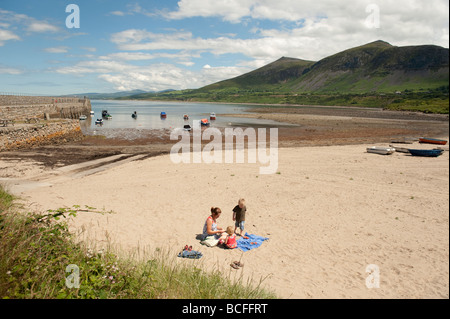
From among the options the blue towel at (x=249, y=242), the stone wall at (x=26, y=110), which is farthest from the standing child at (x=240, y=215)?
the stone wall at (x=26, y=110)

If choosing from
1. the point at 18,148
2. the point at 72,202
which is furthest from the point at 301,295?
the point at 18,148

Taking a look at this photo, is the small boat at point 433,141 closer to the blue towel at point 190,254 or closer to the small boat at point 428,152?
the small boat at point 428,152

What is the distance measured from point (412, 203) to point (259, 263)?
7.66 metres

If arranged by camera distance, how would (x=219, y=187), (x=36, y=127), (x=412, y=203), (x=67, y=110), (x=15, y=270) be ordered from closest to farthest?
(x=15, y=270)
(x=412, y=203)
(x=219, y=187)
(x=36, y=127)
(x=67, y=110)

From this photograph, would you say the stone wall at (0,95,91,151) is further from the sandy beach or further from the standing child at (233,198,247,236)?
the standing child at (233,198,247,236)

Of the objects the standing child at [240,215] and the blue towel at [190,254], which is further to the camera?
the standing child at [240,215]

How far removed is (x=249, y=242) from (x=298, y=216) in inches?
127

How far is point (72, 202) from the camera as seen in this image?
44.4 feet

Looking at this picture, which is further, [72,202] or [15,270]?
[72,202]

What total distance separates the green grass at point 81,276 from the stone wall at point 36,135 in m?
27.0

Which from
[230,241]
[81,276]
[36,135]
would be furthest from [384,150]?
[36,135]

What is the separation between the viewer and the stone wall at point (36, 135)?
27453 mm

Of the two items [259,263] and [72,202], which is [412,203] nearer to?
[259,263]

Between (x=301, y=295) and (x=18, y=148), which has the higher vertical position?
(x=18, y=148)
